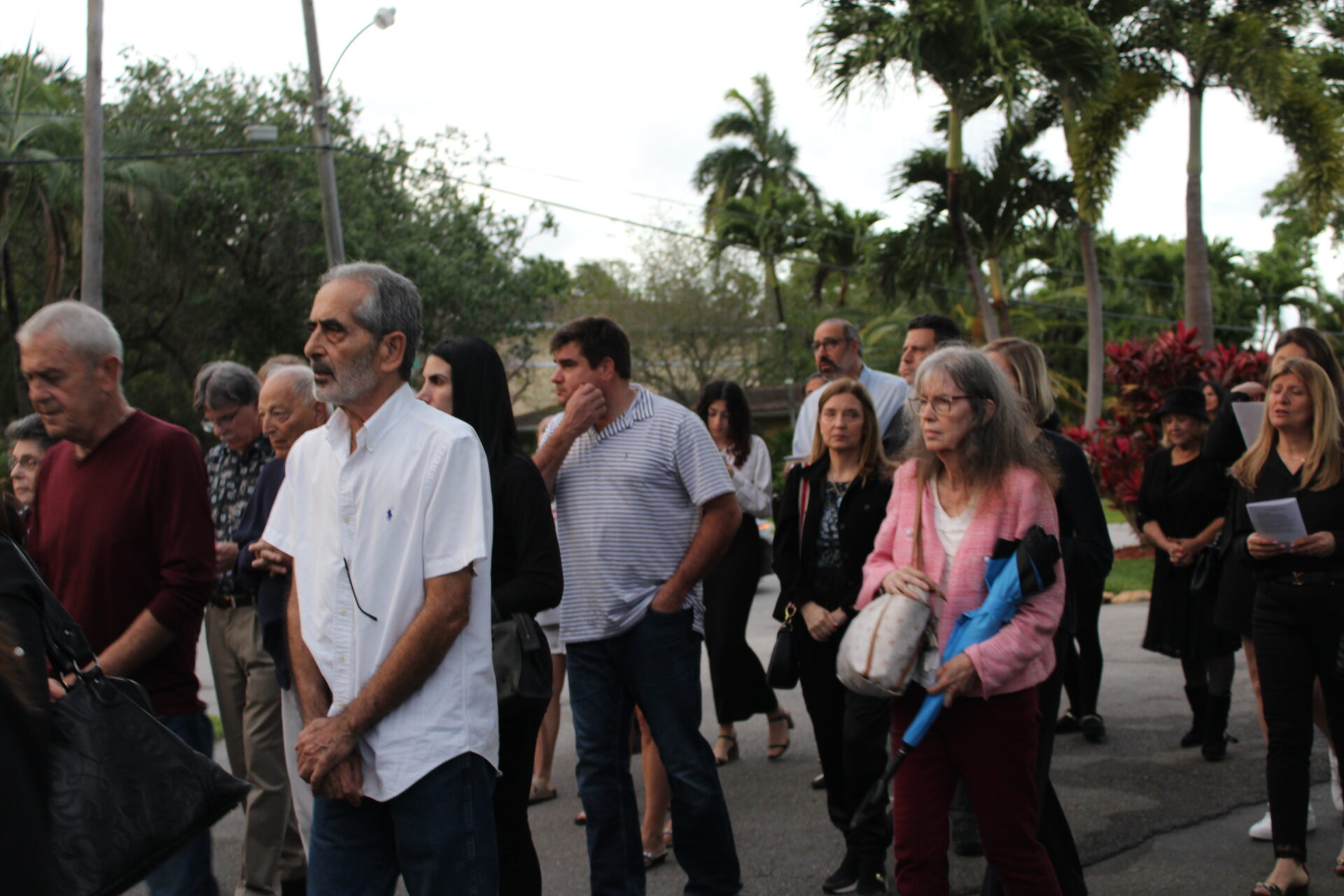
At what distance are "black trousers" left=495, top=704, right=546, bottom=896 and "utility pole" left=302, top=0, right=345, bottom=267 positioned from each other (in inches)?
543

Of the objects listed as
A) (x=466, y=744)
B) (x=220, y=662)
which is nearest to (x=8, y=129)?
(x=220, y=662)

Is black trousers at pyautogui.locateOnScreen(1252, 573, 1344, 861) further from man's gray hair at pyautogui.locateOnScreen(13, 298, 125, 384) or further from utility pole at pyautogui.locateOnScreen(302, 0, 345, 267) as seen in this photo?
utility pole at pyautogui.locateOnScreen(302, 0, 345, 267)

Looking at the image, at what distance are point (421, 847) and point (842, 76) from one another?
1858 cm

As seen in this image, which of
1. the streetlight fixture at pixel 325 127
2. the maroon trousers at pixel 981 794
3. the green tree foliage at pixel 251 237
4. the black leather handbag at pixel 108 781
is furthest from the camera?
the green tree foliage at pixel 251 237

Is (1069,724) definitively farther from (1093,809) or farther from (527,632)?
(527,632)

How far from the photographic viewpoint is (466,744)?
2.66 metres

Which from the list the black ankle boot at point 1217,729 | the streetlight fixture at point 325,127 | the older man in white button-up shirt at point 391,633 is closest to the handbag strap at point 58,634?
the older man in white button-up shirt at point 391,633

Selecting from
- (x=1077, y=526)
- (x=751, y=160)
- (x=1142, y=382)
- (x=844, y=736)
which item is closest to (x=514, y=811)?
(x=844, y=736)

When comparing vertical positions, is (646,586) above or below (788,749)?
above

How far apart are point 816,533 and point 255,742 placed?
2.46 metres

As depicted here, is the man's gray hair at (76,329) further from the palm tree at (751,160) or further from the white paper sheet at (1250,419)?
the palm tree at (751,160)

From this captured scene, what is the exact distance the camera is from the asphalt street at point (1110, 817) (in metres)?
4.77

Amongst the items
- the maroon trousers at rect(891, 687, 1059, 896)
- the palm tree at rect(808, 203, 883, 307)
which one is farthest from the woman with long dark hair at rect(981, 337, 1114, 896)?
the palm tree at rect(808, 203, 883, 307)

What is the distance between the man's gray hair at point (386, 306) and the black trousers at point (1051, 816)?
225 centimetres
